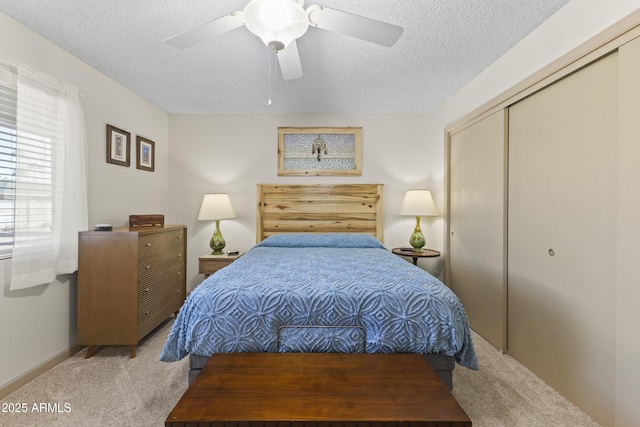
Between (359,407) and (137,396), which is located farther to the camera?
(137,396)

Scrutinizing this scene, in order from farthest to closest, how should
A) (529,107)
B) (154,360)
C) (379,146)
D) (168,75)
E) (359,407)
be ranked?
1. (379,146)
2. (168,75)
3. (154,360)
4. (529,107)
5. (359,407)

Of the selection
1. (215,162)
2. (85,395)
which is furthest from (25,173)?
(215,162)

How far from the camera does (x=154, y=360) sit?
215cm

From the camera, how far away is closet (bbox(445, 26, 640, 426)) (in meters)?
1.38


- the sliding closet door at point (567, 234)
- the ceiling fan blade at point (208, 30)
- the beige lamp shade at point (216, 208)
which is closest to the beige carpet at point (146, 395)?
the sliding closet door at point (567, 234)

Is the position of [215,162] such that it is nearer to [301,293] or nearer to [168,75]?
[168,75]

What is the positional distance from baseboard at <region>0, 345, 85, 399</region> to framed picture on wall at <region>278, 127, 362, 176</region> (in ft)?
8.26

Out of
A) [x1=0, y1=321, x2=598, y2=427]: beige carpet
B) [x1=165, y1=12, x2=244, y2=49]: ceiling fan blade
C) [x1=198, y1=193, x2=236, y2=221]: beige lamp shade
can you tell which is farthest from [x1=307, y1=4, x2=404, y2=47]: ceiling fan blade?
[x1=198, y1=193, x2=236, y2=221]: beige lamp shade

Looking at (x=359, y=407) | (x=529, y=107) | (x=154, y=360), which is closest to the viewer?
(x=359, y=407)

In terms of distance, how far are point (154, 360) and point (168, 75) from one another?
2380mm

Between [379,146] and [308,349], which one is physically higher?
[379,146]

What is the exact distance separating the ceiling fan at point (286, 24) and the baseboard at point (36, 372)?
2.29 metres

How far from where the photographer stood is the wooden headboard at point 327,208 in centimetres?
348

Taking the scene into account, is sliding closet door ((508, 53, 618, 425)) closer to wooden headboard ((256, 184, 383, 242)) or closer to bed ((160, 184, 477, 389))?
bed ((160, 184, 477, 389))
